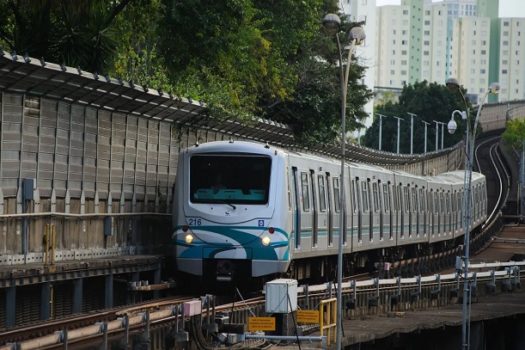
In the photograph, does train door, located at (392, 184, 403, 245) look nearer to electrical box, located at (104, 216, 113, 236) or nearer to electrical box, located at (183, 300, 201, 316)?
electrical box, located at (104, 216, 113, 236)

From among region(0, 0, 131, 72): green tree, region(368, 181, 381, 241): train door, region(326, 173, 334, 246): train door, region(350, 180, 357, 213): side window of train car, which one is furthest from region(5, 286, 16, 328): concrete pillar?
region(368, 181, 381, 241): train door

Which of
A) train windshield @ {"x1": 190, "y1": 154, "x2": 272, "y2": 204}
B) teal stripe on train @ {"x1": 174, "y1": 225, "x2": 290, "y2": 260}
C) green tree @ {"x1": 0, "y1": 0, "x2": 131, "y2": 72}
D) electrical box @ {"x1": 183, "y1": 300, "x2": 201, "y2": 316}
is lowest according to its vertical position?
electrical box @ {"x1": 183, "y1": 300, "x2": 201, "y2": 316}

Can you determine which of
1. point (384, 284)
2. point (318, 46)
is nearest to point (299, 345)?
point (384, 284)

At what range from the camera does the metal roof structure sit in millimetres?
25219

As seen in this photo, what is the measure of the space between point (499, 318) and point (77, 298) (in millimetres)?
14994

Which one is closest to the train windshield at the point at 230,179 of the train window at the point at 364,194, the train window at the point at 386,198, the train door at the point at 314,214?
the train door at the point at 314,214

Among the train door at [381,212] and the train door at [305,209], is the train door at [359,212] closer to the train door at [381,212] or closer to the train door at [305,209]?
the train door at [381,212]

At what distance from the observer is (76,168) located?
2973cm

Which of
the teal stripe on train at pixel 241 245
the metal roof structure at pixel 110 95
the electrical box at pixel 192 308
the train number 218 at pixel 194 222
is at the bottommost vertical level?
the electrical box at pixel 192 308

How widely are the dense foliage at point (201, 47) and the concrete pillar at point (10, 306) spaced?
346 inches

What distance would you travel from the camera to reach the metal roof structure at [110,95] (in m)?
25.2

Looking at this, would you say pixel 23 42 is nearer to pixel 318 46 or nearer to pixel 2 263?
pixel 2 263

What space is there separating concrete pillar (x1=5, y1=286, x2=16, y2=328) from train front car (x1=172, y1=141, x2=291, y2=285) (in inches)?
234

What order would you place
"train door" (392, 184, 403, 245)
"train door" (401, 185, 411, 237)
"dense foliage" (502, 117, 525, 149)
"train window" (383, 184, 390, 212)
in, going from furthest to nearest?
1. "dense foliage" (502, 117, 525, 149)
2. "train door" (401, 185, 411, 237)
3. "train door" (392, 184, 403, 245)
4. "train window" (383, 184, 390, 212)
